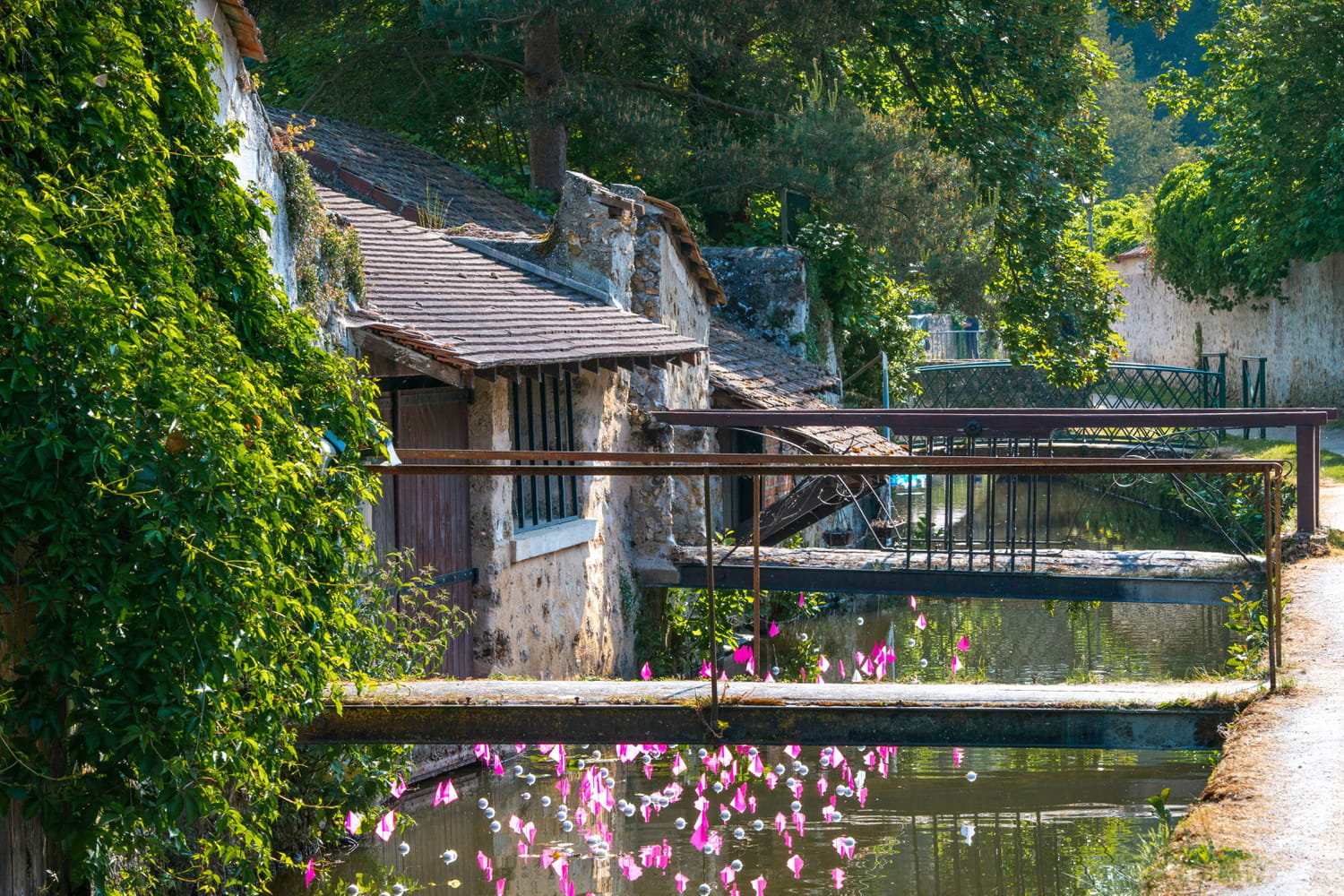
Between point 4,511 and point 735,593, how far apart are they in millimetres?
8333

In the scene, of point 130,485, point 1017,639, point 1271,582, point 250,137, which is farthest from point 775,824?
point 1017,639

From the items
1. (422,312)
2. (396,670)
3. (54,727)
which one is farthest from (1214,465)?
(422,312)

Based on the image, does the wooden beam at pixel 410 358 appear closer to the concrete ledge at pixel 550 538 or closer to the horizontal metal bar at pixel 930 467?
the horizontal metal bar at pixel 930 467

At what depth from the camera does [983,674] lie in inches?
447

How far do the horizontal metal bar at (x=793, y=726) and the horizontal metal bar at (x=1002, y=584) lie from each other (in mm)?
4060

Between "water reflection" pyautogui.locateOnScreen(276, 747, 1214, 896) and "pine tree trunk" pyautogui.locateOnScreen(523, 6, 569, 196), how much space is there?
10157 mm

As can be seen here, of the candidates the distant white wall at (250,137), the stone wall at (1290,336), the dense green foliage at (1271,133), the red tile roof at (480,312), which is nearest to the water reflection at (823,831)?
the red tile roof at (480,312)

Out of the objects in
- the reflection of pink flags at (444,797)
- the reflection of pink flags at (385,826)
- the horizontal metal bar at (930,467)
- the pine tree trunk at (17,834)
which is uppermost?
the horizontal metal bar at (930,467)

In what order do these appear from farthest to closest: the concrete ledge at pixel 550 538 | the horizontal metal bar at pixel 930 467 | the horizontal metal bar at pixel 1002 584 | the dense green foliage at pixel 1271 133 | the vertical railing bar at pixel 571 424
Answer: the dense green foliage at pixel 1271 133
the vertical railing bar at pixel 571 424
the concrete ledge at pixel 550 538
the horizontal metal bar at pixel 1002 584
the horizontal metal bar at pixel 930 467

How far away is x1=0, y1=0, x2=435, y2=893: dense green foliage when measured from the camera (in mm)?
3738

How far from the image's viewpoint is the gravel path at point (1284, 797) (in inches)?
145

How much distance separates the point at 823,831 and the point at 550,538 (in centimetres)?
308

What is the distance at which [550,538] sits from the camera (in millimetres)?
Answer: 9586

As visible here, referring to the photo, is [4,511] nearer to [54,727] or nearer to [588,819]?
[54,727]
